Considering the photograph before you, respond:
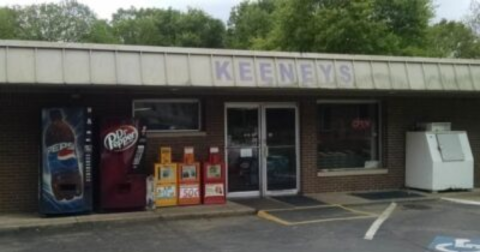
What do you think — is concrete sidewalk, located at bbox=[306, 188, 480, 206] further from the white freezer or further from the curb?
the curb

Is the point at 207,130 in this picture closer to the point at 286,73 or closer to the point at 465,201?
the point at 286,73

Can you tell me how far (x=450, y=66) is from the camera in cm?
1442

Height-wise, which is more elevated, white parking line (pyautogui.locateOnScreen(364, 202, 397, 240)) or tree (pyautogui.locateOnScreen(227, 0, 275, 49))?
tree (pyautogui.locateOnScreen(227, 0, 275, 49))

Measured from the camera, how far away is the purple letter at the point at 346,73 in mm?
13258

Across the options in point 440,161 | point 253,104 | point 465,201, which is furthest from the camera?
point 440,161

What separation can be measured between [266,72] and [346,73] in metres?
1.87

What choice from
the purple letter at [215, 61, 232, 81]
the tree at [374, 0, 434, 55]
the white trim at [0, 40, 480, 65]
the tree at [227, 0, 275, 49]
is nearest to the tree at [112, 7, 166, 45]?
the tree at [227, 0, 275, 49]

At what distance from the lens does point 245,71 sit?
12.3 meters

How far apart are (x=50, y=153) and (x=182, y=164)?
8.73 feet

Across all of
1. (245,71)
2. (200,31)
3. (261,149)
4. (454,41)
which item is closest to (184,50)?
(245,71)

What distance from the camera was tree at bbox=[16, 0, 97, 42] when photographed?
72000mm

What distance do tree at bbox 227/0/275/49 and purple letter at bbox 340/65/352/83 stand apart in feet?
135

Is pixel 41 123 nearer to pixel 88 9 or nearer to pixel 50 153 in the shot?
pixel 50 153

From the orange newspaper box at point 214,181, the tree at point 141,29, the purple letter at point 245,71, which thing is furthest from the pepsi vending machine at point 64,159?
the tree at point 141,29
